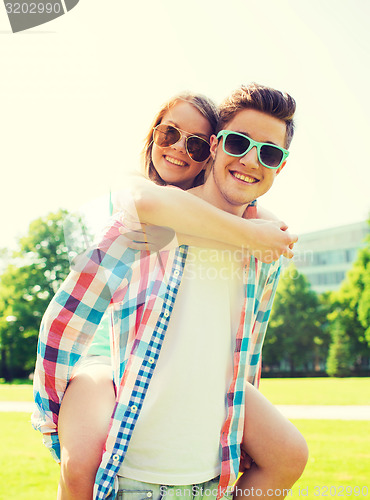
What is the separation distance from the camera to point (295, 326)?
40375mm

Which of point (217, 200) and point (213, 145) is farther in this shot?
point (213, 145)

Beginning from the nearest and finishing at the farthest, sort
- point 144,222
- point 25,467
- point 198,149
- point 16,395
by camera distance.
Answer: point 144,222, point 198,149, point 25,467, point 16,395

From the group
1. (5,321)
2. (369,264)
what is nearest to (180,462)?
(369,264)

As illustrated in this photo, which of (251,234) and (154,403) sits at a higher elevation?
(251,234)

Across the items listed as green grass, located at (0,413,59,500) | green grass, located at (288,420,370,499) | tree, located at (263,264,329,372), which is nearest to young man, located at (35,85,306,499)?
green grass, located at (288,420,370,499)

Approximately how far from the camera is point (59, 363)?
180cm

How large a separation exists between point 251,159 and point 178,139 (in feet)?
2.11

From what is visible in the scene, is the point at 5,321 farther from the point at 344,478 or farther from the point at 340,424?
the point at 344,478

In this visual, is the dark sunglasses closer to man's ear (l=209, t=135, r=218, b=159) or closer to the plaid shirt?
man's ear (l=209, t=135, r=218, b=159)

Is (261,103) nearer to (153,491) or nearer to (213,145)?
(213,145)

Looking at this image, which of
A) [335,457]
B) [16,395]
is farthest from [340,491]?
[16,395]

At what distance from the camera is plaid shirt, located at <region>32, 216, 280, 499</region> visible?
5.79 ft

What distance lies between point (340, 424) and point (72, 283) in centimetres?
984

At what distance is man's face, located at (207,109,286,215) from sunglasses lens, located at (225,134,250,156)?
0.02 meters
